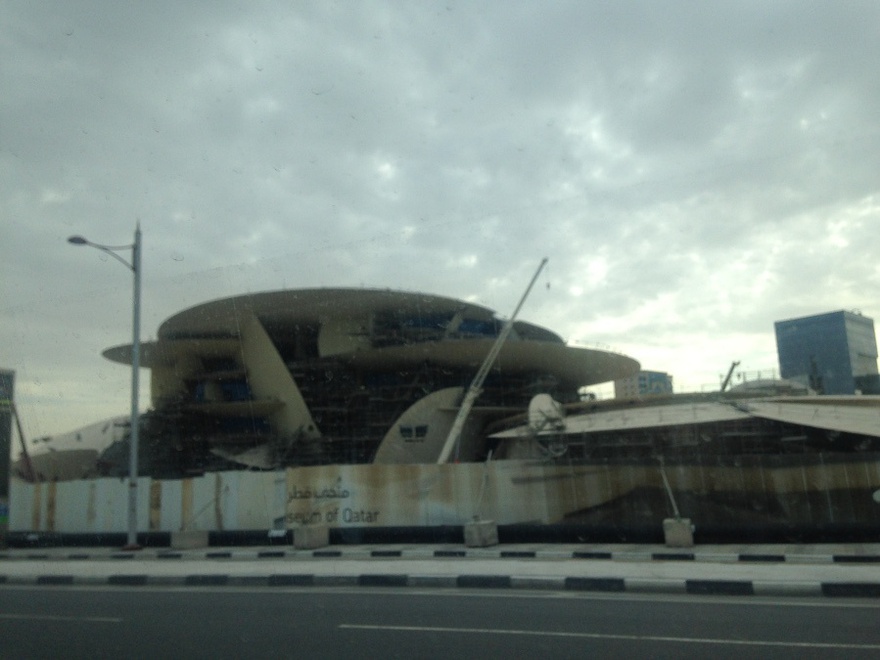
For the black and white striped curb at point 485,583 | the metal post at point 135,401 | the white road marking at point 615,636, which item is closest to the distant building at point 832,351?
the black and white striped curb at point 485,583

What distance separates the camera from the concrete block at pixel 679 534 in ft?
43.9

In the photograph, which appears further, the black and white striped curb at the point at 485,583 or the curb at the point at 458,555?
the curb at the point at 458,555

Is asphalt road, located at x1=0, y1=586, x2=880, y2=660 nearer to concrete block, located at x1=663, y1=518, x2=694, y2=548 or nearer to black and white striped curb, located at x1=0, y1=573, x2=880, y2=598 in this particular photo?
black and white striped curb, located at x1=0, y1=573, x2=880, y2=598

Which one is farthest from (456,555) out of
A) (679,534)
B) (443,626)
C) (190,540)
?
(190,540)

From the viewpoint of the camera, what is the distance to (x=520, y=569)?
37.6 feet

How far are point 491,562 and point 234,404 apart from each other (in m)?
31.1

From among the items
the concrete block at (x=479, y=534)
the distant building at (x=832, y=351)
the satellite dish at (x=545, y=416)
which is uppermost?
the distant building at (x=832, y=351)

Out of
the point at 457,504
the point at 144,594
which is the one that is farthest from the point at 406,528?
the point at 144,594

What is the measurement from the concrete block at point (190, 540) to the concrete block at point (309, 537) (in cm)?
294

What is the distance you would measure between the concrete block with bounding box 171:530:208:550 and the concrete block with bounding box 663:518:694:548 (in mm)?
11338

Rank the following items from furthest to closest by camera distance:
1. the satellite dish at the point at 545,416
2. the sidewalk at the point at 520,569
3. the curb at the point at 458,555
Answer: the satellite dish at the point at 545,416, the curb at the point at 458,555, the sidewalk at the point at 520,569

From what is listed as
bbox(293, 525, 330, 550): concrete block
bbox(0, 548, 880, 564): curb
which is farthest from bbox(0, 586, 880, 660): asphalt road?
bbox(293, 525, 330, 550): concrete block

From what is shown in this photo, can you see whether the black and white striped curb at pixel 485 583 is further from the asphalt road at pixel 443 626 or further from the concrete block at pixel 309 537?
the concrete block at pixel 309 537

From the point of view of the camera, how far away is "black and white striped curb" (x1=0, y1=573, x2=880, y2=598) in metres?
8.74
